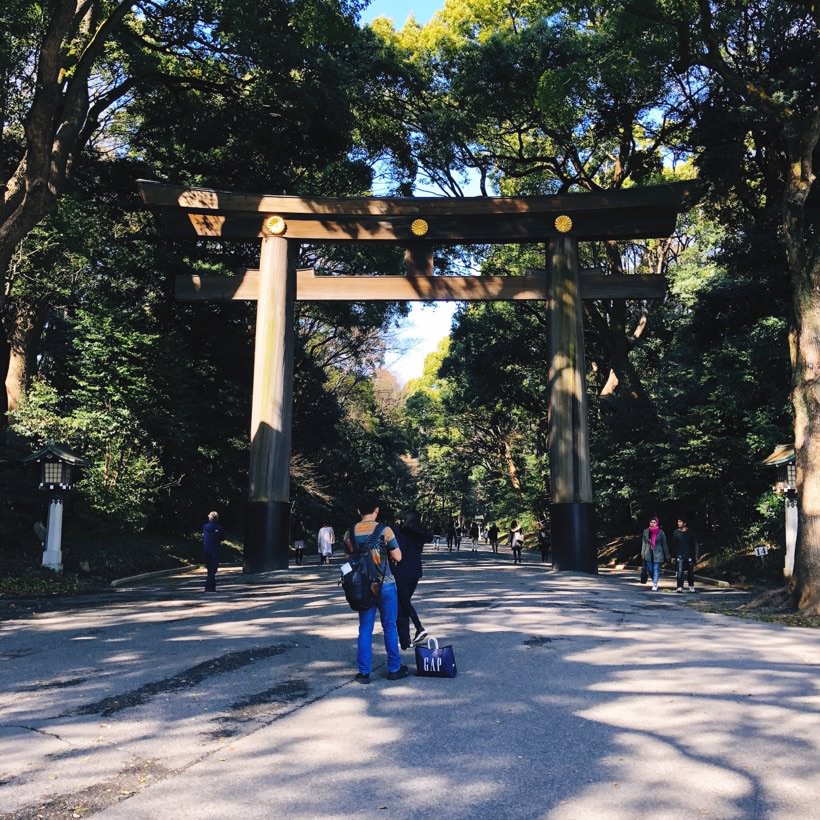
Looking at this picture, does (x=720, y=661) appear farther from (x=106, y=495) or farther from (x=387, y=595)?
(x=106, y=495)

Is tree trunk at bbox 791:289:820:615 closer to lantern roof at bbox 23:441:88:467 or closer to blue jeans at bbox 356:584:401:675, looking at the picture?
blue jeans at bbox 356:584:401:675

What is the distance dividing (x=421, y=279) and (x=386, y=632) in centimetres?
1399

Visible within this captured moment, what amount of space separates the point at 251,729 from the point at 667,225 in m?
17.5

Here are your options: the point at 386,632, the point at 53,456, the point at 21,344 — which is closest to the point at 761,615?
the point at 386,632

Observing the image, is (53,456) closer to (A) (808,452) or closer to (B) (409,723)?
(B) (409,723)

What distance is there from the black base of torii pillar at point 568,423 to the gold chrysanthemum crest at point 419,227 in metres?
3.36

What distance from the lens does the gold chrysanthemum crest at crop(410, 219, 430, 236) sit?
19.2 m

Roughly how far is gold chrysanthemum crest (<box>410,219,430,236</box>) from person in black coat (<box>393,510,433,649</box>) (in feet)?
41.0

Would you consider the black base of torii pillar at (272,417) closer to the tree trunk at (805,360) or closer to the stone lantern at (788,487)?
the tree trunk at (805,360)

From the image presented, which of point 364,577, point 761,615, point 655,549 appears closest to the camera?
point 364,577

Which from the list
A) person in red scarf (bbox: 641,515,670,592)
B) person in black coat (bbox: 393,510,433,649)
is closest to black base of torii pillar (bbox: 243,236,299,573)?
person in red scarf (bbox: 641,515,670,592)

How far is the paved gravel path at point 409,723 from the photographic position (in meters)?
3.74

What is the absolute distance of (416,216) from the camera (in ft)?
62.7

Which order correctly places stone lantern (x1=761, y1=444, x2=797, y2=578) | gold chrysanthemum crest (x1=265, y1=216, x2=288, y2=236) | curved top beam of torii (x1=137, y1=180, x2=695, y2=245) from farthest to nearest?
gold chrysanthemum crest (x1=265, y1=216, x2=288, y2=236)
curved top beam of torii (x1=137, y1=180, x2=695, y2=245)
stone lantern (x1=761, y1=444, x2=797, y2=578)
